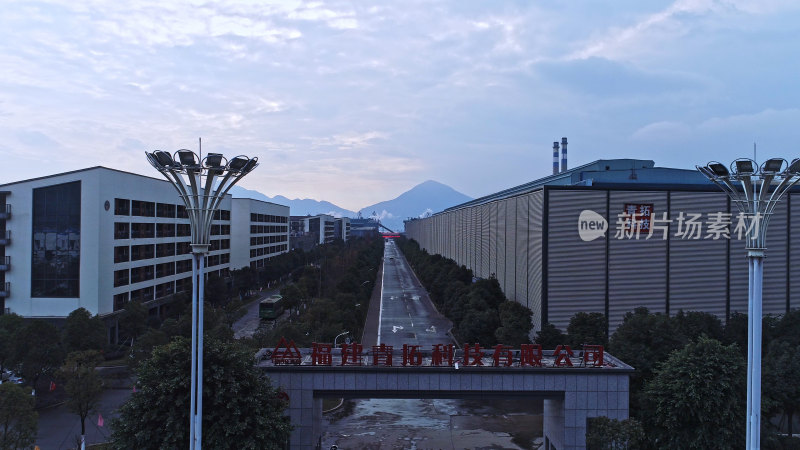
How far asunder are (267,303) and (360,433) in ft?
97.2

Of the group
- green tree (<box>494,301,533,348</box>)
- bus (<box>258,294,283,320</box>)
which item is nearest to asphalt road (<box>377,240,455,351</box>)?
green tree (<box>494,301,533,348</box>)

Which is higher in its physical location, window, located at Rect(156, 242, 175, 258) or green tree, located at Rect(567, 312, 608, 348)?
window, located at Rect(156, 242, 175, 258)

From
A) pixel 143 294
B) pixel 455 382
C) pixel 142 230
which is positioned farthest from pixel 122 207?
pixel 455 382

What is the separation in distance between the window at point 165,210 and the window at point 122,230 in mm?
6595

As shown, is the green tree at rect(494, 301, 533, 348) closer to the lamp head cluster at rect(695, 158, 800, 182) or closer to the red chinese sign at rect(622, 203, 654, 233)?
the red chinese sign at rect(622, 203, 654, 233)

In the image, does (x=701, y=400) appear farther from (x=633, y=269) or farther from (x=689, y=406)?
(x=633, y=269)

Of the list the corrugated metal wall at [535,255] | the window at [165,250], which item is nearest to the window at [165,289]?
the window at [165,250]

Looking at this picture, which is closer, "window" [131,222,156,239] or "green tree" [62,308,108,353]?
"green tree" [62,308,108,353]

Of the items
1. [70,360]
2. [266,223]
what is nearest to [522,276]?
[70,360]

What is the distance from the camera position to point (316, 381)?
67.5 ft

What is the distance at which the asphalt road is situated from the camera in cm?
4812

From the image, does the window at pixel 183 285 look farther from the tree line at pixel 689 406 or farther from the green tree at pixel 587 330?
the tree line at pixel 689 406

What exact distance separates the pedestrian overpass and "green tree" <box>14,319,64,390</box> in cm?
1801

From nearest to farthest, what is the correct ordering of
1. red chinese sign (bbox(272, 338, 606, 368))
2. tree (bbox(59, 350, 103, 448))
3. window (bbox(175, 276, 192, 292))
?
red chinese sign (bbox(272, 338, 606, 368)) → tree (bbox(59, 350, 103, 448)) → window (bbox(175, 276, 192, 292))
